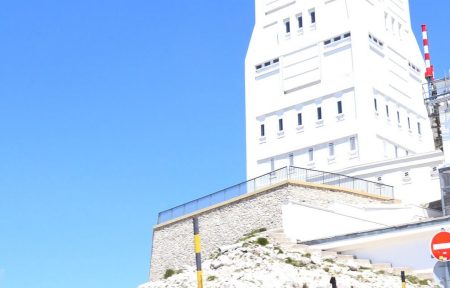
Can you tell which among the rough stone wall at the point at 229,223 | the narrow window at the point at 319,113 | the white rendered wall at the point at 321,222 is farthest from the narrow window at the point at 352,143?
the white rendered wall at the point at 321,222

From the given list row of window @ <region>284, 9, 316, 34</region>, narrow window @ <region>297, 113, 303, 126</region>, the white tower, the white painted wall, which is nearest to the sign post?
the white painted wall

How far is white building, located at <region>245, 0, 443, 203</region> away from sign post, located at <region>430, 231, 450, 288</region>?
42.9 metres

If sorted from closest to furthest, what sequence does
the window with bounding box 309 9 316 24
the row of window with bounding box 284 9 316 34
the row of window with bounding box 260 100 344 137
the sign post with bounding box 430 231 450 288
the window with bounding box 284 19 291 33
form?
the sign post with bounding box 430 231 450 288, the row of window with bounding box 260 100 344 137, the window with bounding box 309 9 316 24, the row of window with bounding box 284 9 316 34, the window with bounding box 284 19 291 33

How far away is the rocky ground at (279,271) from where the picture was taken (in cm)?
3238

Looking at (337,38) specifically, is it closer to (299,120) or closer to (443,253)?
(299,120)

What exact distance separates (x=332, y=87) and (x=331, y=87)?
0.30ft

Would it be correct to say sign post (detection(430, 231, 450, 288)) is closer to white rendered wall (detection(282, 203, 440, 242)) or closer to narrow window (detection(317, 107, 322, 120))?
white rendered wall (detection(282, 203, 440, 242))

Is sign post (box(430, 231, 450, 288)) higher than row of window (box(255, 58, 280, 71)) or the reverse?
the reverse

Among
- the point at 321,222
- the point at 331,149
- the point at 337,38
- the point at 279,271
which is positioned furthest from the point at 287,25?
the point at 279,271

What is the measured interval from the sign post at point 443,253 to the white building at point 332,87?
42.9 m

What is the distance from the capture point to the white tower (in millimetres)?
59050

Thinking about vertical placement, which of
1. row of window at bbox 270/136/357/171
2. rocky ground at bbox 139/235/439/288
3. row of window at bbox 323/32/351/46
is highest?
row of window at bbox 323/32/351/46

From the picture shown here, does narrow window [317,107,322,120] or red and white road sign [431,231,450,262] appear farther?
narrow window [317,107,322,120]

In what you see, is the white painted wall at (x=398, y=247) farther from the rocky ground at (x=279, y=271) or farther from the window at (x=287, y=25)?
the window at (x=287, y=25)
